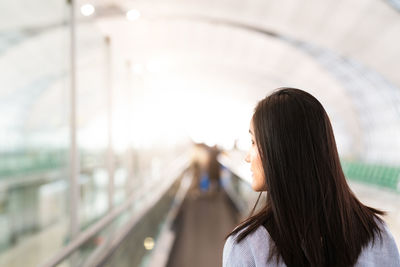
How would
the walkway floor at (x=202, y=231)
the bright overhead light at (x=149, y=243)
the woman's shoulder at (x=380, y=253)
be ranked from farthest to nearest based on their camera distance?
the walkway floor at (x=202, y=231) < the bright overhead light at (x=149, y=243) < the woman's shoulder at (x=380, y=253)

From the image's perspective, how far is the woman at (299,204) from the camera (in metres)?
1.40

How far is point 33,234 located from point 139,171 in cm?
618

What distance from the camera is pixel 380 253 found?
152 centimetres

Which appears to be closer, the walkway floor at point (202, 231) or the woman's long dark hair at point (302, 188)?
the woman's long dark hair at point (302, 188)

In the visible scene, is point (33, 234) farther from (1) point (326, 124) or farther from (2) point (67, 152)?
(1) point (326, 124)

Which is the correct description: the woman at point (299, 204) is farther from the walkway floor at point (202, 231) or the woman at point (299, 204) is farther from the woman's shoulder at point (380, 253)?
the walkway floor at point (202, 231)

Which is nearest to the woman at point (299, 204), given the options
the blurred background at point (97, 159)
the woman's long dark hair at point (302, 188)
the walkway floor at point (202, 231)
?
the woman's long dark hair at point (302, 188)

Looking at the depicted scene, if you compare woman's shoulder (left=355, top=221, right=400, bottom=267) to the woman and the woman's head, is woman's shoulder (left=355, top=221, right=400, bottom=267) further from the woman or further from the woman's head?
the woman's head

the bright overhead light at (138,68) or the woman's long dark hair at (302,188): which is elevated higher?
the bright overhead light at (138,68)

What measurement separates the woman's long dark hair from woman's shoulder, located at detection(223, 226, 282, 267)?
18 mm

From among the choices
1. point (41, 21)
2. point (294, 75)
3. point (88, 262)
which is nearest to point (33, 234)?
point (88, 262)

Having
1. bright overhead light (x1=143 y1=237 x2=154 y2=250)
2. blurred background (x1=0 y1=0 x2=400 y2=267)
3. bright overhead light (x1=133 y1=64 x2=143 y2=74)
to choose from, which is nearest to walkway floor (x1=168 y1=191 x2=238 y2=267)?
blurred background (x1=0 y1=0 x2=400 y2=267)

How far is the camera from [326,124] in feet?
4.92

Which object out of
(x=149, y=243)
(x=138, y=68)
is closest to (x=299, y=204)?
(x=149, y=243)
